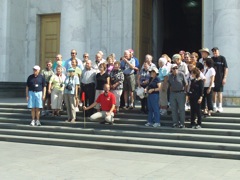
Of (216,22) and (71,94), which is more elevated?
(216,22)

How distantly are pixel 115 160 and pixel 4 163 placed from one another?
2.42 meters

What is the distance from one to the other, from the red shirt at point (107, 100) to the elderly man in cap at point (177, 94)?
179cm

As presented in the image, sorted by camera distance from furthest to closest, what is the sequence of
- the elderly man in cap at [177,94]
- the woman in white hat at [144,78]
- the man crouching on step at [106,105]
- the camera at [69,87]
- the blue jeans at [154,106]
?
the camera at [69,87] → the woman in white hat at [144,78] → the man crouching on step at [106,105] → the blue jeans at [154,106] → the elderly man in cap at [177,94]

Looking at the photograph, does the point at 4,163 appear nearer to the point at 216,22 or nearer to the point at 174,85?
the point at 174,85

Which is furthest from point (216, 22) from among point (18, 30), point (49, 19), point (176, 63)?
point (18, 30)

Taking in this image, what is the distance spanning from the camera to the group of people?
11.2 meters

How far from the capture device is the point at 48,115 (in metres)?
13.7

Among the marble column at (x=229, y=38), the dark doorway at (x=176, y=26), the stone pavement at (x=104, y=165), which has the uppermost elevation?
the dark doorway at (x=176, y=26)

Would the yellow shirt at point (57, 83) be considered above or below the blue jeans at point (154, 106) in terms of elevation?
above

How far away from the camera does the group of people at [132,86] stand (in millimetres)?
11219

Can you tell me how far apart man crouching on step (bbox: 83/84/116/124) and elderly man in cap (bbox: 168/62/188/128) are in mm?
1812

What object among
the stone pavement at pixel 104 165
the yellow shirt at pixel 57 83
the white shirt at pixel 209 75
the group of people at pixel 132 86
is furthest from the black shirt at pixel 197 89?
the yellow shirt at pixel 57 83

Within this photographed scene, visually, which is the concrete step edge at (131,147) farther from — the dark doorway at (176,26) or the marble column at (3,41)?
the dark doorway at (176,26)

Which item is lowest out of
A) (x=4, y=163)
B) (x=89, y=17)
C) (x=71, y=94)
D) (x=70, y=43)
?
(x=4, y=163)
